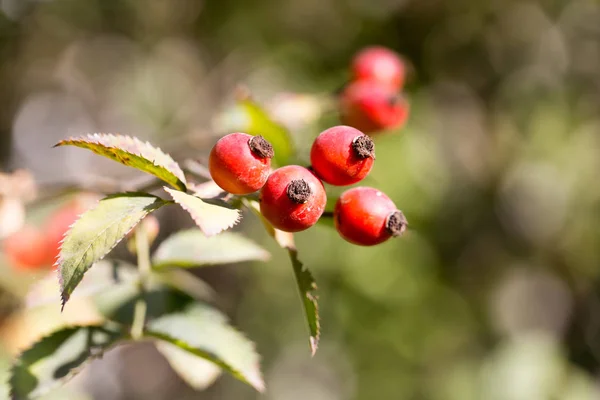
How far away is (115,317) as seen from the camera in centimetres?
142

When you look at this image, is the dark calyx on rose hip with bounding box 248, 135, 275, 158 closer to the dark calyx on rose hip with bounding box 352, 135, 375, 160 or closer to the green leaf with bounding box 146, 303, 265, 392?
the dark calyx on rose hip with bounding box 352, 135, 375, 160

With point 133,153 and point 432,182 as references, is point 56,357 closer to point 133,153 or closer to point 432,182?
point 133,153

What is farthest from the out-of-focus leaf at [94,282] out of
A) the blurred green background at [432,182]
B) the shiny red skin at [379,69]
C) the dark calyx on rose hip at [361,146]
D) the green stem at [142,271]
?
the blurred green background at [432,182]

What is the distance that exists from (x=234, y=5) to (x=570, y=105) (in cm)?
290

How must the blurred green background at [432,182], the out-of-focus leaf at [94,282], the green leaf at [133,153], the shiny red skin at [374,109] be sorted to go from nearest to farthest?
the green leaf at [133,153]
the out-of-focus leaf at [94,282]
the shiny red skin at [374,109]
the blurred green background at [432,182]

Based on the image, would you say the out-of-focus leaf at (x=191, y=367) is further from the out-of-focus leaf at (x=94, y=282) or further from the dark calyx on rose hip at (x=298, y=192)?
the dark calyx on rose hip at (x=298, y=192)

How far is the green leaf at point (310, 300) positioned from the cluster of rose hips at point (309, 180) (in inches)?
4.0

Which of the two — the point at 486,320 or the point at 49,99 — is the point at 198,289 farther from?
the point at 49,99

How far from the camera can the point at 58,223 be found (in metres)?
2.06

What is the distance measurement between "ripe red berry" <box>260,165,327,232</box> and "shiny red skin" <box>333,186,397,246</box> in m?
0.08

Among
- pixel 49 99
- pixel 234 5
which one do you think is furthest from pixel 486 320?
pixel 49 99

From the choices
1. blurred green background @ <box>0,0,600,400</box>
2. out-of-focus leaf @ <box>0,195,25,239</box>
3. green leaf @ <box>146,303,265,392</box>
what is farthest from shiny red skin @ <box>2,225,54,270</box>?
blurred green background @ <box>0,0,600,400</box>

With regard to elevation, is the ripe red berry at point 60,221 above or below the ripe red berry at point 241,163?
below

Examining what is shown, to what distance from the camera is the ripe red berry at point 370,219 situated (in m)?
1.07
